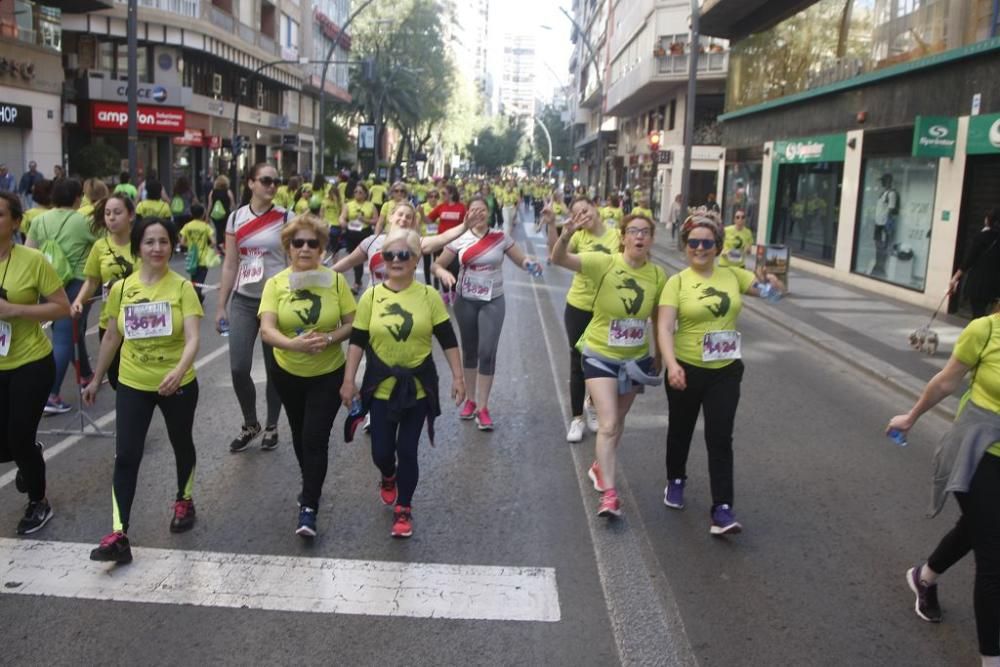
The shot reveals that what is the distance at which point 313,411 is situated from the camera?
5160mm

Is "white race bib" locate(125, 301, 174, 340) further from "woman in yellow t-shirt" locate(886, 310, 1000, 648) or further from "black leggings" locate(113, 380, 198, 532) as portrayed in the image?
"woman in yellow t-shirt" locate(886, 310, 1000, 648)

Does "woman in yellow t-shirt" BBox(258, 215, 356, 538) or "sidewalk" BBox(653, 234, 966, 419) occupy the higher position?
"woman in yellow t-shirt" BBox(258, 215, 356, 538)

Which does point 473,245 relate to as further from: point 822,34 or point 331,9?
point 331,9

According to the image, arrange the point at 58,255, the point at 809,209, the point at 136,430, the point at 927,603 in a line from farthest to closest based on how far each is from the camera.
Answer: the point at 809,209
the point at 58,255
the point at 136,430
the point at 927,603

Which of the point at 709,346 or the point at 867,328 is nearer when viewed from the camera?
the point at 709,346

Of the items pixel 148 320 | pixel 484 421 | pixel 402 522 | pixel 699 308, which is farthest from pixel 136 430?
pixel 484 421

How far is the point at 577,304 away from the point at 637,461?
52.8 inches

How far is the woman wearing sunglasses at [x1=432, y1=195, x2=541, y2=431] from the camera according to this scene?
7.55 metres

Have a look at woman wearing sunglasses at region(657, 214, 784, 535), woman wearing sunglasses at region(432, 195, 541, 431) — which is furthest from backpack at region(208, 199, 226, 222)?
woman wearing sunglasses at region(657, 214, 784, 535)

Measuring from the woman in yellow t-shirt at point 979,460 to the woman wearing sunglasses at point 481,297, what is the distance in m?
3.90

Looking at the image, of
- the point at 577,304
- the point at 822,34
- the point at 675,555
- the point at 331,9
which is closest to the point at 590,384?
the point at 675,555

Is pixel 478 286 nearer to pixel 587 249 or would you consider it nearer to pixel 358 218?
pixel 587 249

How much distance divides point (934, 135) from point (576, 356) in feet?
37.7

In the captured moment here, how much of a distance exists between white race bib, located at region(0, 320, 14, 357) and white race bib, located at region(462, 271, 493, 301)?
3.52 metres
